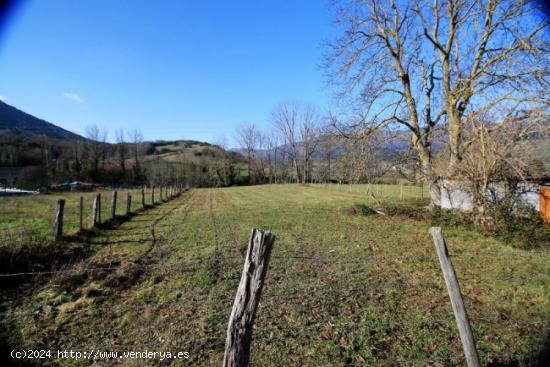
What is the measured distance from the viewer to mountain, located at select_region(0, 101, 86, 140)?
428ft

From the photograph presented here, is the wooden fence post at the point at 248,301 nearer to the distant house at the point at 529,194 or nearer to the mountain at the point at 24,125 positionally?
the distant house at the point at 529,194

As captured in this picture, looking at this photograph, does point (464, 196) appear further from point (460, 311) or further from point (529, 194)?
point (460, 311)

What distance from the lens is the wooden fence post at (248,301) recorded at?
258 cm

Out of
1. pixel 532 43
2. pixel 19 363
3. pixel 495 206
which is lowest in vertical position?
pixel 19 363

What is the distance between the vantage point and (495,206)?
1141 centimetres

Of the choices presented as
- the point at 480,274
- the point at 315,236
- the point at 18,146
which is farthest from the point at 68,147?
the point at 480,274

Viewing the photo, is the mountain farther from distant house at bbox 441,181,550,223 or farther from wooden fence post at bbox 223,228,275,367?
wooden fence post at bbox 223,228,275,367

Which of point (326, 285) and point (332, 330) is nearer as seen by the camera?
point (332, 330)

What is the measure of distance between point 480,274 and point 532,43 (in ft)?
36.1

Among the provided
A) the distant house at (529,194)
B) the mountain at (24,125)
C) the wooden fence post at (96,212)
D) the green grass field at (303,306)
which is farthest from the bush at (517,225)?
the mountain at (24,125)

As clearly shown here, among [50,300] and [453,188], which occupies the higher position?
[453,188]

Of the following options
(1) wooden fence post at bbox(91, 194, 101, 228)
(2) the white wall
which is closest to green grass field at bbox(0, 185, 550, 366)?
(1) wooden fence post at bbox(91, 194, 101, 228)

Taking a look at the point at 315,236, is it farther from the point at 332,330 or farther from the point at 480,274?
the point at 332,330

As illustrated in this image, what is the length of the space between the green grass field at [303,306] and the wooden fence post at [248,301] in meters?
1.27
